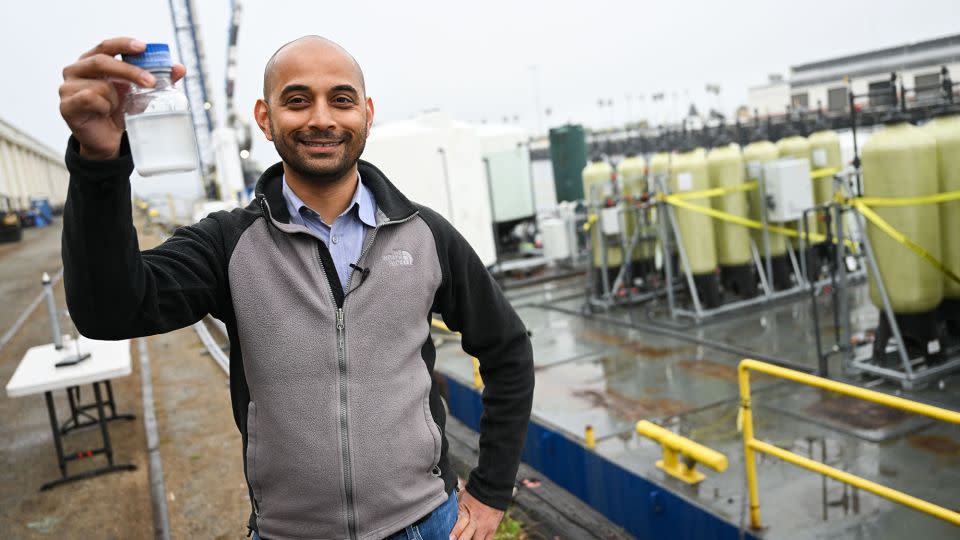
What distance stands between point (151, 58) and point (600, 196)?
33.6ft

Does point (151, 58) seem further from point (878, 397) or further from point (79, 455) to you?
point (79, 455)

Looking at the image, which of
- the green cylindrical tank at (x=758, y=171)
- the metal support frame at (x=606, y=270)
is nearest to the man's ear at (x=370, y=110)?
the metal support frame at (x=606, y=270)

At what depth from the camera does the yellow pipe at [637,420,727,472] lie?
4570mm

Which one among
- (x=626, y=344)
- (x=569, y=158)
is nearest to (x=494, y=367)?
(x=626, y=344)

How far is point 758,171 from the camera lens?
9.77m

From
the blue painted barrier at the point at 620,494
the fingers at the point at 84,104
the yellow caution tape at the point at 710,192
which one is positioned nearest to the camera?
the fingers at the point at 84,104

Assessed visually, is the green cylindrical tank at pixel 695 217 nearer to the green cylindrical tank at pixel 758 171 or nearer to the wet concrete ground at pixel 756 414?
the green cylindrical tank at pixel 758 171

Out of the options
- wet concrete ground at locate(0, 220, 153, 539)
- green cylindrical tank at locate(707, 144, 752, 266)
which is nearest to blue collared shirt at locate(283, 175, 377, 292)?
wet concrete ground at locate(0, 220, 153, 539)

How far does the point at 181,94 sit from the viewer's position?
1.65 metres

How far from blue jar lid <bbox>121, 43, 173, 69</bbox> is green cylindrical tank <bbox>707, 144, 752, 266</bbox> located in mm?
8969

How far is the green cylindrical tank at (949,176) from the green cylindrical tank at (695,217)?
10.1 feet

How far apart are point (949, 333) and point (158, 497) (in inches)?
275

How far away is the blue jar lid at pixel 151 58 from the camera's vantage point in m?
1.40

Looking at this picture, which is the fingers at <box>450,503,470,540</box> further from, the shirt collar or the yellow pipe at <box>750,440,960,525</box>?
the yellow pipe at <box>750,440,960,525</box>
